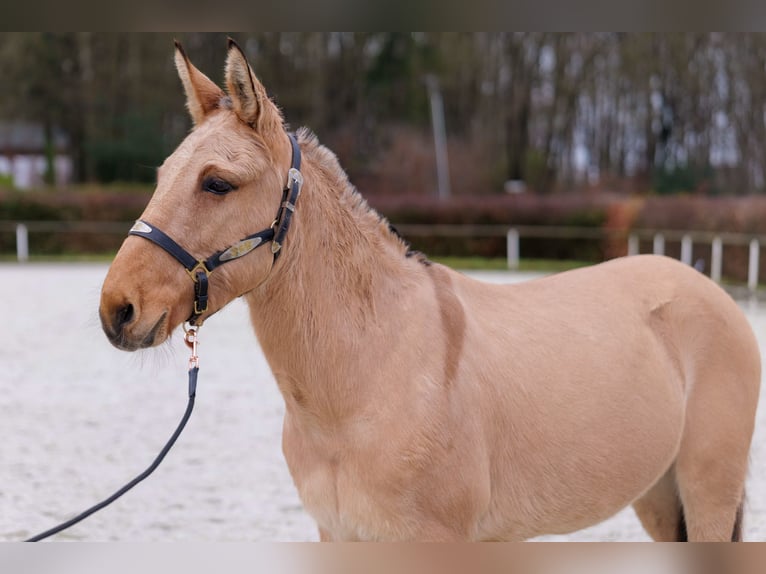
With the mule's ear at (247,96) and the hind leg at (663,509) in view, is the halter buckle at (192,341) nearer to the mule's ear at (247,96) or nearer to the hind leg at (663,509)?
the mule's ear at (247,96)

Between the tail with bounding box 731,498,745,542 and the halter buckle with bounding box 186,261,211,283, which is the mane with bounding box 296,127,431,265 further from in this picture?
the tail with bounding box 731,498,745,542

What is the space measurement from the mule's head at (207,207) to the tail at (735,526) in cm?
202

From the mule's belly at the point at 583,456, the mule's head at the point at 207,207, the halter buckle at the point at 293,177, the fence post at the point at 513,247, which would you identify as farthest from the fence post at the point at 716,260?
the mule's head at the point at 207,207

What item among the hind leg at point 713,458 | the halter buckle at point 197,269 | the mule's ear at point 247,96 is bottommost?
the hind leg at point 713,458

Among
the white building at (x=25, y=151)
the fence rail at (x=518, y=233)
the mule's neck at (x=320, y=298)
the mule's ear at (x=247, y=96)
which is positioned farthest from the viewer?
the white building at (x=25, y=151)

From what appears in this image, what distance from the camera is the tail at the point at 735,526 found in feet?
9.70

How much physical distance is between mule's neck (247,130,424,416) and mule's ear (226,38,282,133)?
8.4 inches

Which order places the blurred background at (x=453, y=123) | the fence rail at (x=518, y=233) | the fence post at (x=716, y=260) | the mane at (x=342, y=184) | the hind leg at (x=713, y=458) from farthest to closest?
the blurred background at (x=453, y=123), the fence rail at (x=518, y=233), the fence post at (x=716, y=260), the hind leg at (x=713, y=458), the mane at (x=342, y=184)

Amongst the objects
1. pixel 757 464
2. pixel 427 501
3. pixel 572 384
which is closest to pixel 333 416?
pixel 427 501

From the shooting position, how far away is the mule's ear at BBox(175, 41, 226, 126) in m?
2.13

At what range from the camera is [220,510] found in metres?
4.71
